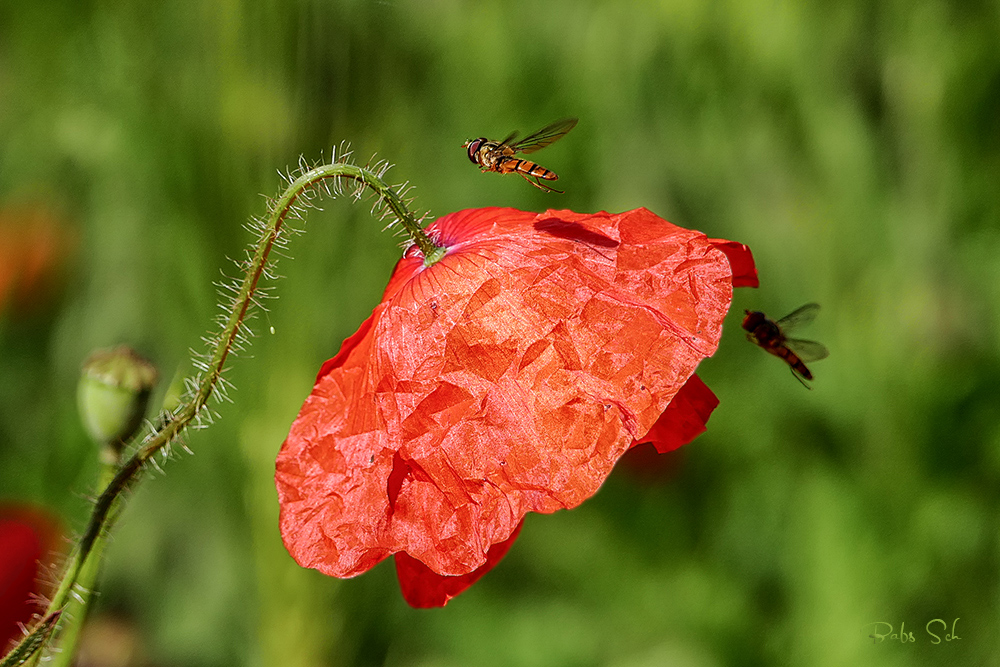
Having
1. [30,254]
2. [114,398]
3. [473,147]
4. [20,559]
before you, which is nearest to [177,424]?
[114,398]

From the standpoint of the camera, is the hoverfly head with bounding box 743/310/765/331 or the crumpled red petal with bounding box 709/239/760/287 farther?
the hoverfly head with bounding box 743/310/765/331

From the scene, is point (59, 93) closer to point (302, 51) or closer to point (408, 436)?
point (302, 51)

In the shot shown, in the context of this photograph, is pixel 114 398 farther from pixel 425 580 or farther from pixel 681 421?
pixel 681 421

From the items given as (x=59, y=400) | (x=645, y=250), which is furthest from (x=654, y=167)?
(x=59, y=400)

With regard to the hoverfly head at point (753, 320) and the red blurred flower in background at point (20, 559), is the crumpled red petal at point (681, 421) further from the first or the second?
the red blurred flower in background at point (20, 559)

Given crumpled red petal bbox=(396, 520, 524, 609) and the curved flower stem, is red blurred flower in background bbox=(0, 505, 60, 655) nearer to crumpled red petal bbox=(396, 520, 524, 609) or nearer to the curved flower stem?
the curved flower stem

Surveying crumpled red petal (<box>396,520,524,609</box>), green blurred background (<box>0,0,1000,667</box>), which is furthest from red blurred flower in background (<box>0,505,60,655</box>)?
crumpled red petal (<box>396,520,524,609</box>)
